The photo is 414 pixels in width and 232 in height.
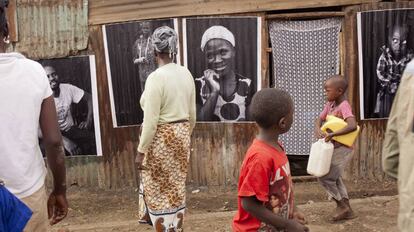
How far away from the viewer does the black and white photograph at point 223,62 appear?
621cm

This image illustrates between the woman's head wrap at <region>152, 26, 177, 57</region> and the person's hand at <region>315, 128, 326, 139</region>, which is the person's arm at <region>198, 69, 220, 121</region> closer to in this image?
the person's hand at <region>315, 128, 326, 139</region>

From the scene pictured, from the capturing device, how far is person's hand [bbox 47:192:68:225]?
267cm

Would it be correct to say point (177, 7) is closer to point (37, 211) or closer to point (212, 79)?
point (212, 79)

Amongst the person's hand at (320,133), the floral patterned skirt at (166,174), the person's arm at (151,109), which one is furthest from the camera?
the person's hand at (320,133)

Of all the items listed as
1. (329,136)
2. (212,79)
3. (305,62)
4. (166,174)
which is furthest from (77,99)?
(329,136)

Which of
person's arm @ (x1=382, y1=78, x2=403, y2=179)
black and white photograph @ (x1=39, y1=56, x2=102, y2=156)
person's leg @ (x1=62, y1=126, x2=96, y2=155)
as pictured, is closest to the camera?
person's arm @ (x1=382, y1=78, x2=403, y2=179)

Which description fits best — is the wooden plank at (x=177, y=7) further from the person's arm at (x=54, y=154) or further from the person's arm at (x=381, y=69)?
the person's arm at (x=54, y=154)

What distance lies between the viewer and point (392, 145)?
228cm

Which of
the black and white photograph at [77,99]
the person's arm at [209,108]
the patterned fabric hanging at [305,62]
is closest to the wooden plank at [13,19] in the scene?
the black and white photograph at [77,99]

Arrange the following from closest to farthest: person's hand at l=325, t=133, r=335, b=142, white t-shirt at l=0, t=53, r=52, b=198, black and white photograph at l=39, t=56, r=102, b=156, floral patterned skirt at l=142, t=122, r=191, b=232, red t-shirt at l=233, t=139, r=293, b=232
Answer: white t-shirt at l=0, t=53, r=52, b=198 < red t-shirt at l=233, t=139, r=293, b=232 < floral patterned skirt at l=142, t=122, r=191, b=232 < person's hand at l=325, t=133, r=335, b=142 < black and white photograph at l=39, t=56, r=102, b=156

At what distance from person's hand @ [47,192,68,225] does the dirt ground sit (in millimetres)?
2594

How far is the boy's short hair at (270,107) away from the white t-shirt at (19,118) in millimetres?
1055

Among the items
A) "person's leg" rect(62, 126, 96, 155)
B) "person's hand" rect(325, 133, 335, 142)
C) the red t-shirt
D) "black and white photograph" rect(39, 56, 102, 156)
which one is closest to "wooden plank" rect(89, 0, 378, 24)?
"black and white photograph" rect(39, 56, 102, 156)

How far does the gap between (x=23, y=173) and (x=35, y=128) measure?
22 centimetres
